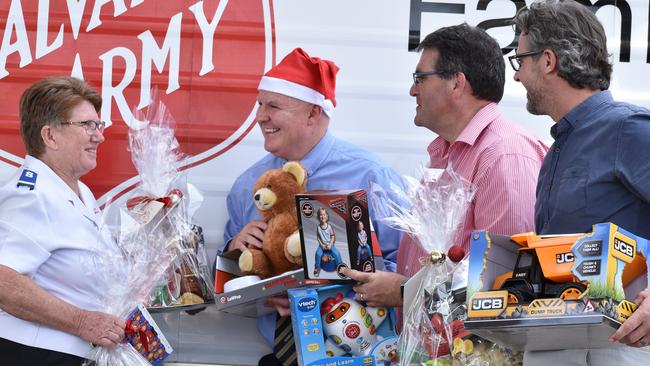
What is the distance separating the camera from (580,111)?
2867 millimetres

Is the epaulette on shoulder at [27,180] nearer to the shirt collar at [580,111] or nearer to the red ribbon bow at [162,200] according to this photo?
the red ribbon bow at [162,200]

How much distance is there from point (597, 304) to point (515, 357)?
0.60 metres

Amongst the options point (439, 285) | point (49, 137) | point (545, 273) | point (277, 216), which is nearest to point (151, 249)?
point (277, 216)

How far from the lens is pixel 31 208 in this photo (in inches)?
132

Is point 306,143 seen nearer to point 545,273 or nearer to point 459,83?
point 459,83

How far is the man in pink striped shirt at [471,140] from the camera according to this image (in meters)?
3.17

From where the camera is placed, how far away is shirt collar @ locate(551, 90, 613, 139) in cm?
285

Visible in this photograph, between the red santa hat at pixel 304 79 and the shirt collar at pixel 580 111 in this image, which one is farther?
the red santa hat at pixel 304 79

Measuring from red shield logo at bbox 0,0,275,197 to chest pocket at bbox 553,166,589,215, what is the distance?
60.8 inches

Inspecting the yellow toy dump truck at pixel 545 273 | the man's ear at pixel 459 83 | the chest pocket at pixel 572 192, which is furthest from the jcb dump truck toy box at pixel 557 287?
the man's ear at pixel 459 83

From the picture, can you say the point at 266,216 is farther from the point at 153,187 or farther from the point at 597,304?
the point at 597,304

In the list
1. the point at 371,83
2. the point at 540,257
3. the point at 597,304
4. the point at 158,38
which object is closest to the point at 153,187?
the point at 158,38

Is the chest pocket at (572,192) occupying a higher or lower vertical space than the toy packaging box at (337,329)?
higher

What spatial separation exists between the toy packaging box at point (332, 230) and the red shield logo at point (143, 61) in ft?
2.56
